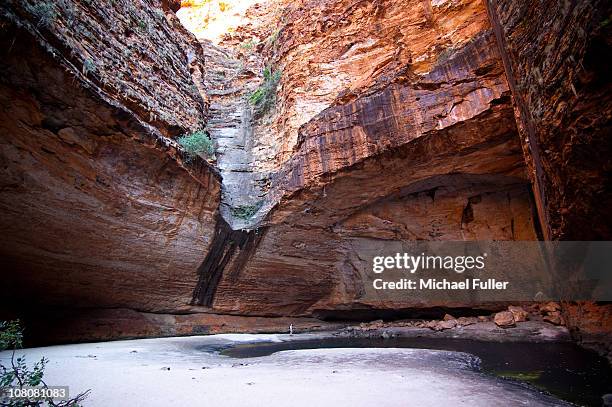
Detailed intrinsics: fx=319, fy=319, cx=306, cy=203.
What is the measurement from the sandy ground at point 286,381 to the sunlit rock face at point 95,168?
9.32 feet

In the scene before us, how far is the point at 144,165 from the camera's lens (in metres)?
7.46

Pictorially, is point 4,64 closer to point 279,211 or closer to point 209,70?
point 279,211

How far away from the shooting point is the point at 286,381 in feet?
11.5

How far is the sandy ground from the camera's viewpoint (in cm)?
279

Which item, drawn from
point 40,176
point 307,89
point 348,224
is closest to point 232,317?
point 348,224

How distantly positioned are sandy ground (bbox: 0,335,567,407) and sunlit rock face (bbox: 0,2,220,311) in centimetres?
284

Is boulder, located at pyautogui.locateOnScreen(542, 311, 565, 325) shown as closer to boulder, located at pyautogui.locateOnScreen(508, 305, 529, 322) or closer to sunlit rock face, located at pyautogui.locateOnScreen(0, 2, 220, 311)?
boulder, located at pyautogui.locateOnScreen(508, 305, 529, 322)

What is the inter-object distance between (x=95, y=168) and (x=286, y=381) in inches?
235

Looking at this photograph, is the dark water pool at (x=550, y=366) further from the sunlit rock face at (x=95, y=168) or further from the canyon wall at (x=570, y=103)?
the sunlit rock face at (x=95, y=168)

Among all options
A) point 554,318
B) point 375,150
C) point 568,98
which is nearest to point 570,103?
point 568,98

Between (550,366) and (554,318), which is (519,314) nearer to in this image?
(554,318)

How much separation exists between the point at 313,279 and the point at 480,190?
647 cm

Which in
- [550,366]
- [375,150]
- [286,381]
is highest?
[375,150]

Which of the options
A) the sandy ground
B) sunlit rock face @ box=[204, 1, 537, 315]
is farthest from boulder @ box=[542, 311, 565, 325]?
the sandy ground
